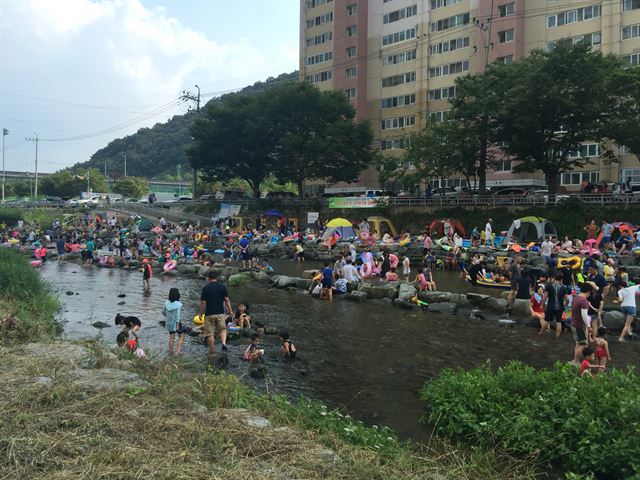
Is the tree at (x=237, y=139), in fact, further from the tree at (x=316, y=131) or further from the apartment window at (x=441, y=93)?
the apartment window at (x=441, y=93)

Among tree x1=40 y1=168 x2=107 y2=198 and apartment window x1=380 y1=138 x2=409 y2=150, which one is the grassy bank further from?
tree x1=40 y1=168 x2=107 y2=198

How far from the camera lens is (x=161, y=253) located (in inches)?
1394

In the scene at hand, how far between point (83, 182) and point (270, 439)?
9887 centimetres

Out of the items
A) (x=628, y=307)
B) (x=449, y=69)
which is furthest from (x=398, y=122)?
(x=628, y=307)

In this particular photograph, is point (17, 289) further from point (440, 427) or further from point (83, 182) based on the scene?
point (83, 182)

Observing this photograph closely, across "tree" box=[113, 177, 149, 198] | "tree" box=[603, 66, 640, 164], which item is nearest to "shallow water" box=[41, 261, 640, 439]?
"tree" box=[603, 66, 640, 164]

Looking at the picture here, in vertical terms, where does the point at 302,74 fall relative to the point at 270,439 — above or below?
above

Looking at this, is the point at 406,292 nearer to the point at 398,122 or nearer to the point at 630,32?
the point at 630,32

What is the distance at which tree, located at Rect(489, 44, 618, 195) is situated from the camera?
111 ft

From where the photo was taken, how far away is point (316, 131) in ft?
179

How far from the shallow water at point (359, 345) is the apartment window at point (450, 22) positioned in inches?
1781

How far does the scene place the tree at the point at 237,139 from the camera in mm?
55844

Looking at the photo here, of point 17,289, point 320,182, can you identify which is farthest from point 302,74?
point 17,289

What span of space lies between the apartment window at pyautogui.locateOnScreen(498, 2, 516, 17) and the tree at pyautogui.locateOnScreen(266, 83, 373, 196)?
17.6 metres
